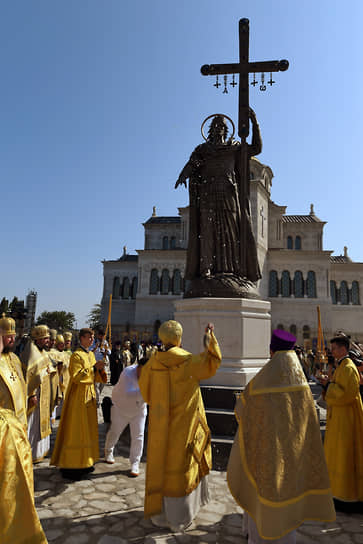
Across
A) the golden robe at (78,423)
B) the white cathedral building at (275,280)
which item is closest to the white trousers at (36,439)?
the golden robe at (78,423)

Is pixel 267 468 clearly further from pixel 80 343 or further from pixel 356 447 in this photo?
pixel 80 343

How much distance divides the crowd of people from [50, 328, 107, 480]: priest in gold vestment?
0.04 feet

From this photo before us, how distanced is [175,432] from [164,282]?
32715mm

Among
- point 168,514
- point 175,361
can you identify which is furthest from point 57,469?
point 175,361

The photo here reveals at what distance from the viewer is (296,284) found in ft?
114

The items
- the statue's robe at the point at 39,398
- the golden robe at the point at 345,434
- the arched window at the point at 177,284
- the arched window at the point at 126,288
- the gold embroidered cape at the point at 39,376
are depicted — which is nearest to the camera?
the golden robe at the point at 345,434

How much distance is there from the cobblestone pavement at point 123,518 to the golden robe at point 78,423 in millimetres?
264

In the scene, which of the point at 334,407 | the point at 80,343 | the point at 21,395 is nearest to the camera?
the point at 21,395

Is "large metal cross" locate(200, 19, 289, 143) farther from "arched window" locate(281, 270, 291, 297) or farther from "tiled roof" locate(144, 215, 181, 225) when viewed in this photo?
"tiled roof" locate(144, 215, 181, 225)

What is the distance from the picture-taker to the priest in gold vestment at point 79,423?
450cm

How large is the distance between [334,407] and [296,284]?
31.8 metres

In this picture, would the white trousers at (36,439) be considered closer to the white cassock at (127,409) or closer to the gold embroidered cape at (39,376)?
the gold embroidered cape at (39,376)

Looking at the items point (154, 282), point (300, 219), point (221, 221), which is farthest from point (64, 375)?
point (300, 219)

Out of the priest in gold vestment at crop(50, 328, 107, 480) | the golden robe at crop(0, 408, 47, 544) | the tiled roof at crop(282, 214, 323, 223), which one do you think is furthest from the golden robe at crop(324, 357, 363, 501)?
the tiled roof at crop(282, 214, 323, 223)
